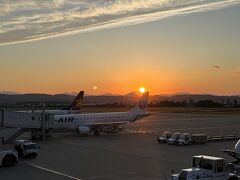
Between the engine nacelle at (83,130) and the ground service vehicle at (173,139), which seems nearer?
the ground service vehicle at (173,139)

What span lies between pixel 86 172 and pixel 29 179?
14.0 ft

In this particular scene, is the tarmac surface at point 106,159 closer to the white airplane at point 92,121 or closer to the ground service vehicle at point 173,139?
the ground service vehicle at point 173,139

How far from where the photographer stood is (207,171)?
Answer: 82.6 ft

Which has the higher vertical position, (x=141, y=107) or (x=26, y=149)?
(x=141, y=107)

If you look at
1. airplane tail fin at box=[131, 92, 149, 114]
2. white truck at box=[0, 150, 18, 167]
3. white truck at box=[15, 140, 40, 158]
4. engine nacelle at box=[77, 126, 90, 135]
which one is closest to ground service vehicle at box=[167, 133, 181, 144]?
engine nacelle at box=[77, 126, 90, 135]

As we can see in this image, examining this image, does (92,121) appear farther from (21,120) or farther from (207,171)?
(207,171)

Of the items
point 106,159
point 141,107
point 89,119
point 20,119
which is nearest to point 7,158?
point 106,159

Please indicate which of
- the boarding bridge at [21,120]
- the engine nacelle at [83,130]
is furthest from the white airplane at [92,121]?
the boarding bridge at [21,120]

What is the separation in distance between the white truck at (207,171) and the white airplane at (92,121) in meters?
34.0

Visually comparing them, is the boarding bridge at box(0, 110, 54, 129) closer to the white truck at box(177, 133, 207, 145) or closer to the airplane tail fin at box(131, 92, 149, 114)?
the airplane tail fin at box(131, 92, 149, 114)

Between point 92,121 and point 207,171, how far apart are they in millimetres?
36841

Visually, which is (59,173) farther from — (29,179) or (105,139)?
(105,139)

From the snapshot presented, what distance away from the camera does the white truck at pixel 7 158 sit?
107 feet

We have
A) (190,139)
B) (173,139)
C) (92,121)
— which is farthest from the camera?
(92,121)
